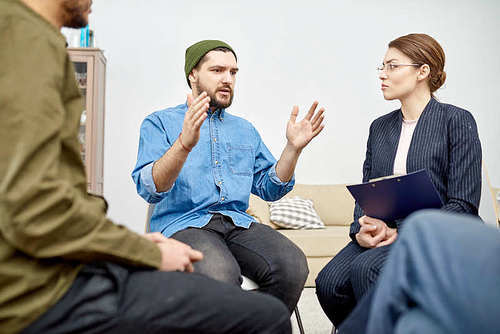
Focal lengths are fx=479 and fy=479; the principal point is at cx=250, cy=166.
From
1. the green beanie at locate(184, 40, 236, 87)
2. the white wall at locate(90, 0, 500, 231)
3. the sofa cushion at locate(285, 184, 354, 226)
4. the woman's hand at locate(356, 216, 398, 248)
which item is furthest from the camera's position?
the white wall at locate(90, 0, 500, 231)

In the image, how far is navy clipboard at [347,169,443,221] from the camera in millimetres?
1465

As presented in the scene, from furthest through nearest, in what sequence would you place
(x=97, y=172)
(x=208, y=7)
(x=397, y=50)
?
1. (x=208, y=7)
2. (x=97, y=172)
3. (x=397, y=50)

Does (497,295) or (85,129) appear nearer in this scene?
(497,295)

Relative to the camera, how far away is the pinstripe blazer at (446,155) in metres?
1.65

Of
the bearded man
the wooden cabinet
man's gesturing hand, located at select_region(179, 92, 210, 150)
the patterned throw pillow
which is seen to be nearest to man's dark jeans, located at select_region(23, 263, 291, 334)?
the bearded man

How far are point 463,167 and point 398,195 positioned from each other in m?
0.30

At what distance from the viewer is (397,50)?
1911 millimetres

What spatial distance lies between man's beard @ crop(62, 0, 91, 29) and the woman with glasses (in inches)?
44.0

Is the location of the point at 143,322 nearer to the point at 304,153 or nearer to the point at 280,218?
A: the point at 280,218

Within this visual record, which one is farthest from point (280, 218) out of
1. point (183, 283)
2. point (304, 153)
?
point (183, 283)

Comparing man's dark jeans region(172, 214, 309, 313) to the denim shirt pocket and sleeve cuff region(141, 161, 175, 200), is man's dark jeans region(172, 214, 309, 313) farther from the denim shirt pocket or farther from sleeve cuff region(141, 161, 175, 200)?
the denim shirt pocket

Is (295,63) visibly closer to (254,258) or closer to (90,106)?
(90,106)

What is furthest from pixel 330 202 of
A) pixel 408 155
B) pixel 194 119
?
pixel 194 119

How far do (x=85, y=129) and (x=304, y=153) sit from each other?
1.94 metres
